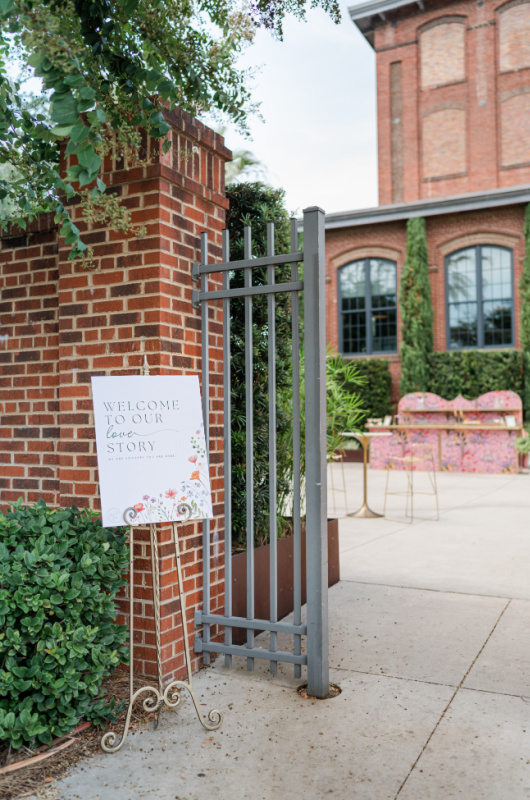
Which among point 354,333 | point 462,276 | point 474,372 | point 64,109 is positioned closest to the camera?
point 64,109

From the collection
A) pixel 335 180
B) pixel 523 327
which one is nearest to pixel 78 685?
pixel 523 327

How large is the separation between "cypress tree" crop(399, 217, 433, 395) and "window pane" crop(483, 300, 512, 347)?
56.4 inches

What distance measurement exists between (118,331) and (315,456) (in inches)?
45.0

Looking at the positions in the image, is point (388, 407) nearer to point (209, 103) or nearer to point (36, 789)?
point (209, 103)

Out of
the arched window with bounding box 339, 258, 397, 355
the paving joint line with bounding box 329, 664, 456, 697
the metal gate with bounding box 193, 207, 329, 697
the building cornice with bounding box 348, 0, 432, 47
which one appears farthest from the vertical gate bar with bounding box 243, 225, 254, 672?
the building cornice with bounding box 348, 0, 432, 47

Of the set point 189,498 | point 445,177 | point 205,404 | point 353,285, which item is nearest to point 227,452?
point 205,404

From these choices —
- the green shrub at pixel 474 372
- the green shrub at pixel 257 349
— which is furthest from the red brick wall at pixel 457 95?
the green shrub at pixel 257 349

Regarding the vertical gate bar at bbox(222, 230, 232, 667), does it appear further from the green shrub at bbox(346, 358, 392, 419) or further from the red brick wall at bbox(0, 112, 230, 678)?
the green shrub at bbox(346, 358, 392, 419)

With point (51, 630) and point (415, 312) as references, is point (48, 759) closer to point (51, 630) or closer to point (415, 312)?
point (51, 630)

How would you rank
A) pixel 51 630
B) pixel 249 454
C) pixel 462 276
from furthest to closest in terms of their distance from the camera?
pixel 462 276, pixel 249 454, pixel 51 630

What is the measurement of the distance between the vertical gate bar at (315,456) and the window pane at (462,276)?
50.6ft

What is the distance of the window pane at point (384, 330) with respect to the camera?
1858 cm

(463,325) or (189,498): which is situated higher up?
(463,325)

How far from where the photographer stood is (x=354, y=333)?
19.2 meters
